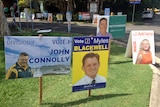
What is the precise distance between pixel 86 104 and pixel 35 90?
1298 millimetres

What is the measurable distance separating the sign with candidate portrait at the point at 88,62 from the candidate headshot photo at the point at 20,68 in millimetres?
886

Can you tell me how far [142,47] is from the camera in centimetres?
802

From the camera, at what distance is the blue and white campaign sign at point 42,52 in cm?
407

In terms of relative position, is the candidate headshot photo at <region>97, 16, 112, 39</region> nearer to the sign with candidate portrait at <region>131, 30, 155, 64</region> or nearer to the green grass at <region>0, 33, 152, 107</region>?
the sign with candidate portrait at <region>131, 30, 155, 64</region>

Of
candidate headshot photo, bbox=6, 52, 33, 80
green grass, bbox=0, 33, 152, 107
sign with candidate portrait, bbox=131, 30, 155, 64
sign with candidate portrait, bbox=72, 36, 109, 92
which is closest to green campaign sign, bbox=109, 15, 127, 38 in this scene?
sign with candidate portrait, bbox=131, 30, 155, 64

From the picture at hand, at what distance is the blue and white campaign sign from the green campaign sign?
401 centimetres

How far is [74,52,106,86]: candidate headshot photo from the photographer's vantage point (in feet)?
15.5

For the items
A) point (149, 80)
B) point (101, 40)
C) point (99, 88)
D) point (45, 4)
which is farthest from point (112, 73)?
point (45, 4)

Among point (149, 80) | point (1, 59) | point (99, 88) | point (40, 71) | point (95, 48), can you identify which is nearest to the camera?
point (40, 71)

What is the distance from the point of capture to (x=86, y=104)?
4684mm

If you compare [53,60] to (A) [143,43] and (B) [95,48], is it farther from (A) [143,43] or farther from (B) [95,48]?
(A) [143,43]

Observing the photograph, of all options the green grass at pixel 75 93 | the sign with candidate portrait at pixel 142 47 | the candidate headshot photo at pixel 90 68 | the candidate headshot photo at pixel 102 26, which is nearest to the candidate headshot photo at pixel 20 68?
the green grass at pixel 75 93

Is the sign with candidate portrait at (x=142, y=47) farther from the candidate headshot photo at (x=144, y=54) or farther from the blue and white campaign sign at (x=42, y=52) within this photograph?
the blue and white campaign sign at (x=42, y=52)

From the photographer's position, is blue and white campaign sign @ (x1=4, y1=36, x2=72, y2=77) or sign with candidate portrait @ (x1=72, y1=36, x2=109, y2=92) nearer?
blue and white campaign sign @ (x1=4, y1=36, x2=72, y2=77)
